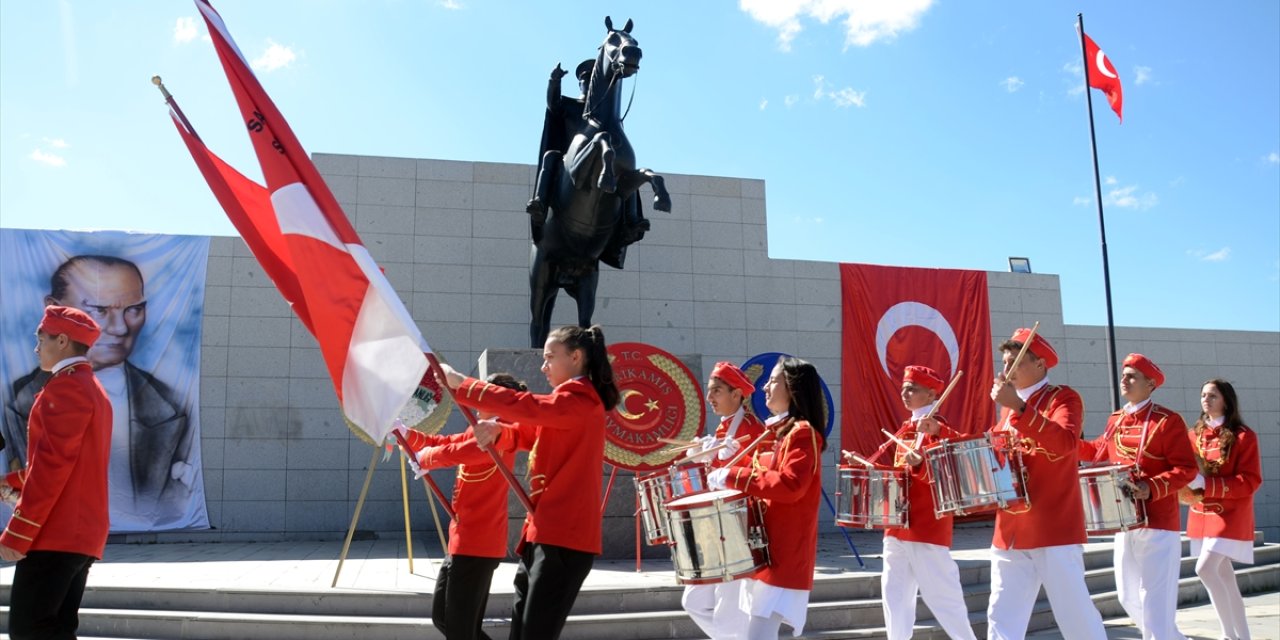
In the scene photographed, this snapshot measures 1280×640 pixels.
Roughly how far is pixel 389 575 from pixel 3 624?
8.22 feet

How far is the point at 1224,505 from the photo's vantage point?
5.73m

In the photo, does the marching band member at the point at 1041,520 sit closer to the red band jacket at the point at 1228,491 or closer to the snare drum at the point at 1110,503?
the snare drum at the point at 1110,503

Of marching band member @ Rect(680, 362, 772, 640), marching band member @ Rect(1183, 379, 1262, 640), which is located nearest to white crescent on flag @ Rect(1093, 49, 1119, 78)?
marching band member @ Rect(1183, 379, 1262, 640)

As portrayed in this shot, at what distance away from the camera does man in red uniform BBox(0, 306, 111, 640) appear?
372cm

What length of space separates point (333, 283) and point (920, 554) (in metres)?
3.27

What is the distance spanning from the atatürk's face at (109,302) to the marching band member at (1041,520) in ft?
35.2

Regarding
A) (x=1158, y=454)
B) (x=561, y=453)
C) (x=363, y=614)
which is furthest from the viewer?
(x=363, y=614)

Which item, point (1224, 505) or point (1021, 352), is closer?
point (1021, 352)

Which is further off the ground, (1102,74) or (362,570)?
(1102,74)

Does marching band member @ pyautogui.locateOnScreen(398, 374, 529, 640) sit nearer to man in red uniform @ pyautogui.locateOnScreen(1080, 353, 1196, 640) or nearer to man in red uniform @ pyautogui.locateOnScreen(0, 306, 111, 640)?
man in red uniform @ pyautogui.locateOnScreen(0, 306, 111, 640)

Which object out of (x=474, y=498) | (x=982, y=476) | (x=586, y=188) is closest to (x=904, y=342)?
(x=586, y=188)

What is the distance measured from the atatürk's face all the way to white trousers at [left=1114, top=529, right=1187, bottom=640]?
1100cm

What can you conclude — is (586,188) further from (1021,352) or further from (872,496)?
(1021,352)

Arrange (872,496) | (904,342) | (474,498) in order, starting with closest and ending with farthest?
(474,498)
(872,496)
(904,342)
